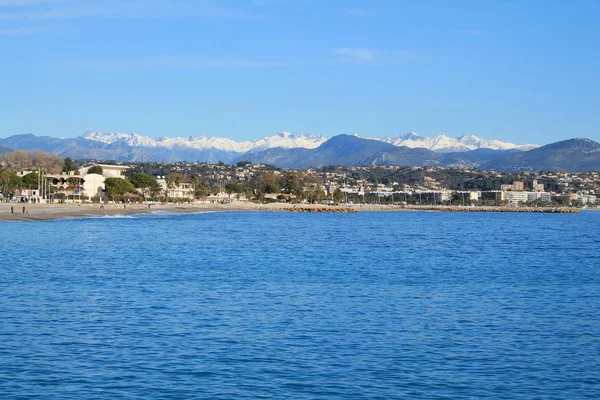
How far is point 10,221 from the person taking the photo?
58.5m

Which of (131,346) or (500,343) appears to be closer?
(131,346)

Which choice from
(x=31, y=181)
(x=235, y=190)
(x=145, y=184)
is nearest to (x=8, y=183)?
(x=31, y=181)

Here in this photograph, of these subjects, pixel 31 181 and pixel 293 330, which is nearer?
pixel 293 330

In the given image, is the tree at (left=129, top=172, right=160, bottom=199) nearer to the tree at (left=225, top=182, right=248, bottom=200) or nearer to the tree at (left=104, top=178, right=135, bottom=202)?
the tree at (left=104, top=178, right=135, bottom=202)

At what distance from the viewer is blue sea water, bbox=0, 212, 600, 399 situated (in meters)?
12.0

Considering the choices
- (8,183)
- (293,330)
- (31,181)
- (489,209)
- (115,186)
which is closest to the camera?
(293,330)

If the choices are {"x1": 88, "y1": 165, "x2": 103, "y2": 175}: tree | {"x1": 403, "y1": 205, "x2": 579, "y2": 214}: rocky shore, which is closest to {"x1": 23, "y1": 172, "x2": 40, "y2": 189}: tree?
{"x1": 88, "y1": 165, "x2": 103, "y2": 175}: tree

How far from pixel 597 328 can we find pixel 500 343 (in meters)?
2.97

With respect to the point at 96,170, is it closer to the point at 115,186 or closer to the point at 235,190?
the point at 115,186

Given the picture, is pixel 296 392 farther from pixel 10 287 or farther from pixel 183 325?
pixel 10 287

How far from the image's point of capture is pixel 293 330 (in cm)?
1587

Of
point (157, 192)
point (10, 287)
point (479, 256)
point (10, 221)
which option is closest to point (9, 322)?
point (10, 287)

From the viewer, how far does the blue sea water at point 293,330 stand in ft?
39.4

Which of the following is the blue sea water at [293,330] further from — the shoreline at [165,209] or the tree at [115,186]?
the tree at [115,186]
